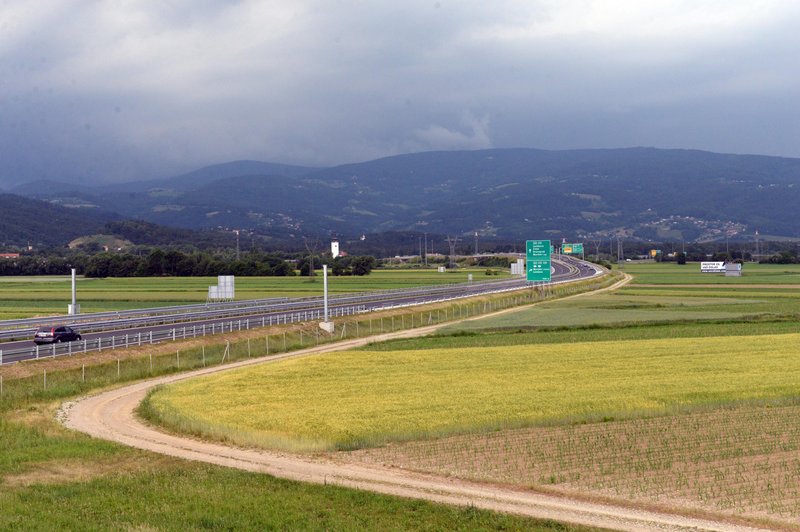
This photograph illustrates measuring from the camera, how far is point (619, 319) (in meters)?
78.6

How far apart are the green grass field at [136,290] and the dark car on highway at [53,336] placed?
1069 inches

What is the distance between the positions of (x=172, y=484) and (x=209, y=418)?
9.93 metres

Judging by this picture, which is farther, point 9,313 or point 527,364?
point 9,313

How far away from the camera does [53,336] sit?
60.7m

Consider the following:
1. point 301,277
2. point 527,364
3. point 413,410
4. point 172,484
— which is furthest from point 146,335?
point 301,277

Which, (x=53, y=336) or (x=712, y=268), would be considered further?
(x=712, y=268)

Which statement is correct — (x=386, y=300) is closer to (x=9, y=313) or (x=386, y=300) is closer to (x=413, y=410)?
(x=9, y=313)

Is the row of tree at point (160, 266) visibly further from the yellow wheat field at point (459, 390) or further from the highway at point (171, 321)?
the yellow wheat field at point (459, 390)

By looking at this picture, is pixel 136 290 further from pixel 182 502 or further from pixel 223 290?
pixel 182 502

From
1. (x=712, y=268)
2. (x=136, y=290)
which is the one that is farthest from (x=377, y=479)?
(x=712, y=268)

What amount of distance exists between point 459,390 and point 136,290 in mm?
100518

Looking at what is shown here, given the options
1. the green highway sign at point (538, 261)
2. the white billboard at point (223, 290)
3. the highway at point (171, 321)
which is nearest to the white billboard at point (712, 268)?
the highway at point (171, 321)

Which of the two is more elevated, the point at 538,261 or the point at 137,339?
the point at 538,261

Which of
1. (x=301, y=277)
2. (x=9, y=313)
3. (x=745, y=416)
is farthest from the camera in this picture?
(x=301, y=277)
